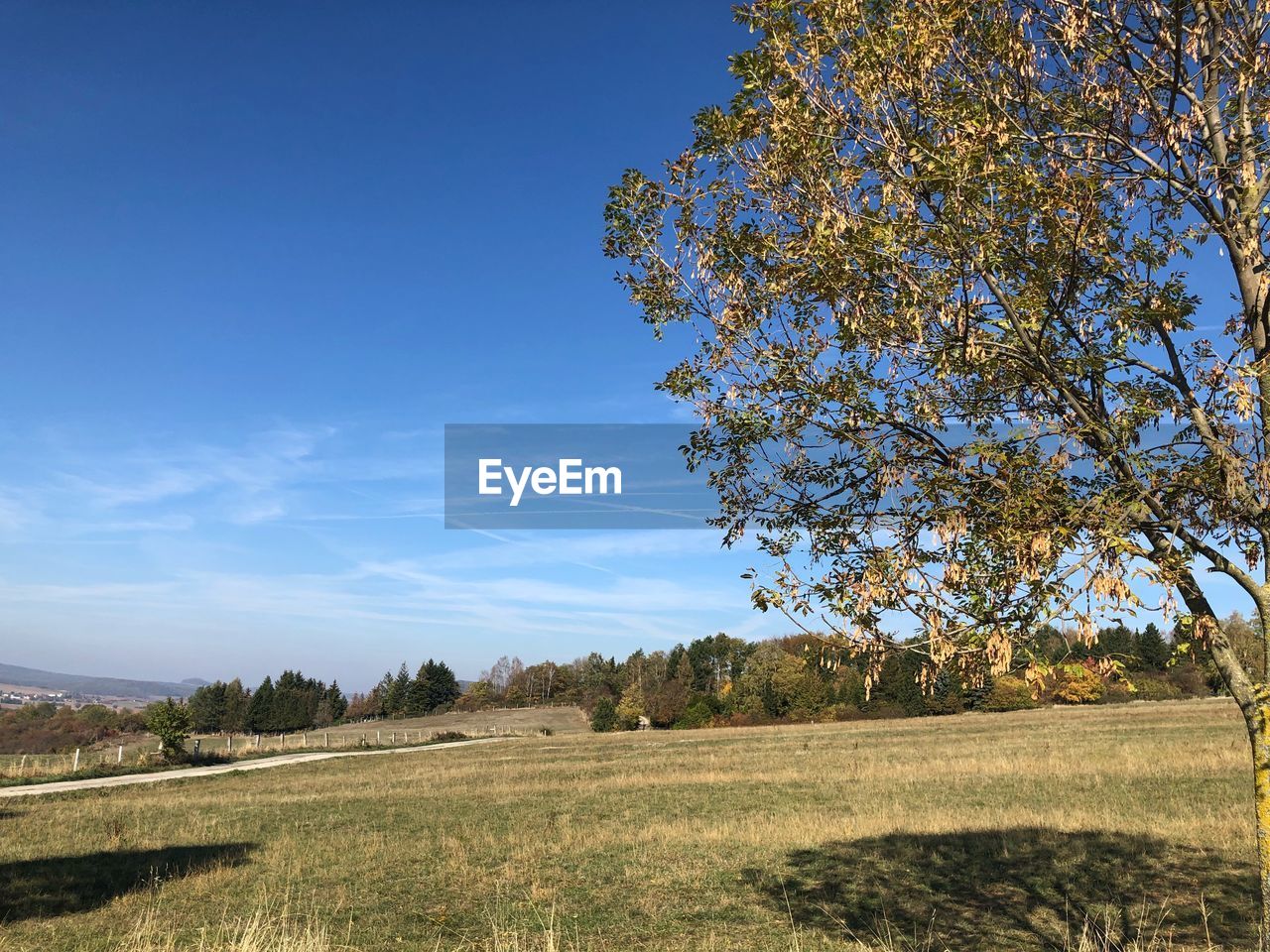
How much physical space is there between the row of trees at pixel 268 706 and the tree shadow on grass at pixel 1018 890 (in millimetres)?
124850

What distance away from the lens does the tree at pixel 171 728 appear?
1820 inches

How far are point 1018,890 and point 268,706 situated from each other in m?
137

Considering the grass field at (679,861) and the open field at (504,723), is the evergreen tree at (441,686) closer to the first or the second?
the open field at (504,723)

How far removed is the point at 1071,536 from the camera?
5445 mm

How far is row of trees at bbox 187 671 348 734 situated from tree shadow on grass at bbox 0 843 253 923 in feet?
373

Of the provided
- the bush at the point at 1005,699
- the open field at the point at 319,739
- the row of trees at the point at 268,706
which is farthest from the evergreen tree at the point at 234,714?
the bush at the point at 1005,699

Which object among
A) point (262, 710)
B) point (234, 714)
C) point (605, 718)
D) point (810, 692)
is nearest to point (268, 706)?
point (262, 710)

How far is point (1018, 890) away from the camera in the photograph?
12.6 meters

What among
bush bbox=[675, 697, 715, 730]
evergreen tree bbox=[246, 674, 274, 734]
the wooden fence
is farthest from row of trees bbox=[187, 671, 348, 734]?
bush bbox=[675, 697, 715, 730]

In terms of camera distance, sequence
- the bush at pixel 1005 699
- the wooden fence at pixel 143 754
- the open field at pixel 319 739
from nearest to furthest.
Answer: the wooden fence at pixel 143 754 < the open field at pixel 319 739 < the bush at pixel 1005 699

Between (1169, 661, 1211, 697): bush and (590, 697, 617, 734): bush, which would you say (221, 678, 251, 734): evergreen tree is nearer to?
(590, 697, 617, 734): bush

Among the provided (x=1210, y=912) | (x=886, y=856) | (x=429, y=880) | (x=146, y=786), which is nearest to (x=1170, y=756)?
(x=886, y=856)

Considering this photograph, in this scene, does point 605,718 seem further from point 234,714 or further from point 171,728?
point 234,714

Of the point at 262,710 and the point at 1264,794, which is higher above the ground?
the point at 1264,794
